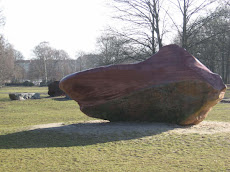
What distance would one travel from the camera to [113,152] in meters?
5.86

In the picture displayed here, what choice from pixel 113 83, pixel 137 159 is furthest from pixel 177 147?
pixel 113 83

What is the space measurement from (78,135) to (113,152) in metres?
1.68

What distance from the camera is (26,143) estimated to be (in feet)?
21.6

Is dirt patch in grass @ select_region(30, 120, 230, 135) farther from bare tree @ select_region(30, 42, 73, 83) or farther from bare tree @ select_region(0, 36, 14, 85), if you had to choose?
bare tree @ select_region(30, 42, 73, 83)

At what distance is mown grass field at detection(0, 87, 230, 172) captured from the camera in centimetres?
499

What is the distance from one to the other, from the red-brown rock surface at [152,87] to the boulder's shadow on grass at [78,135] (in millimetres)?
Answer: 536

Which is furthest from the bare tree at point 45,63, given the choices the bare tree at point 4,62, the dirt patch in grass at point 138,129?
the dirt patch in grass at point 138,129

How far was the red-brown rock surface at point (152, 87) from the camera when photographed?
7797 mm

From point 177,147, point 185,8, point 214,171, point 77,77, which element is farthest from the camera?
point 185,8

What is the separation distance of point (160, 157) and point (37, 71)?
62.2 m

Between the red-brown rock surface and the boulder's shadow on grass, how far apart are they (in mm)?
536

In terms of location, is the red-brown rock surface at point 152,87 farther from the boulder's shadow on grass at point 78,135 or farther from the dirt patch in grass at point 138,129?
the boulder's shadow on grass at point 78,135

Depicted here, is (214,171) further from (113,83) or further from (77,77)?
(77,77)

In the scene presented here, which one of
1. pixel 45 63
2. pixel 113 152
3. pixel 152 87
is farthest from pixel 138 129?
pixel 45 63
